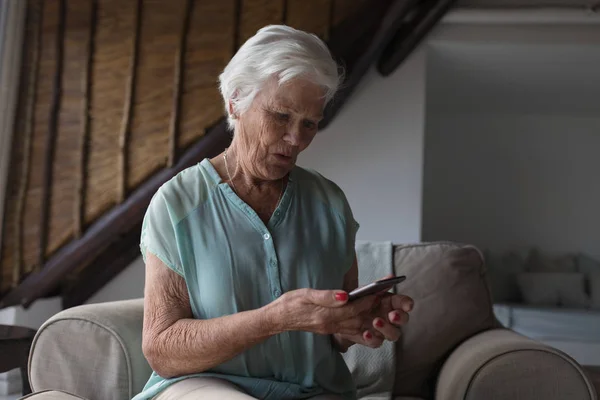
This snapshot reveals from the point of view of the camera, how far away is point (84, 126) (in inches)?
144

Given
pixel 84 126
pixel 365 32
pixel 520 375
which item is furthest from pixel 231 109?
pixel 365 32

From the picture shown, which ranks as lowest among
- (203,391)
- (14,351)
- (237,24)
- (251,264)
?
(14,351)

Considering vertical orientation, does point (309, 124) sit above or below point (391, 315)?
above

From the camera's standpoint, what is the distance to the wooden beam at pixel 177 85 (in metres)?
3.67

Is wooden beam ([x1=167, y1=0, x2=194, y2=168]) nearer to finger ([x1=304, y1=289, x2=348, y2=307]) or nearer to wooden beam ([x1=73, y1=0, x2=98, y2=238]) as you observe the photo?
wooden beam ([x1=73, y1=0, x2=98, y2=238])

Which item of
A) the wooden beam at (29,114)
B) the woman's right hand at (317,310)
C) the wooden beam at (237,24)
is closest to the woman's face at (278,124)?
the woman's right hand at (317,310)

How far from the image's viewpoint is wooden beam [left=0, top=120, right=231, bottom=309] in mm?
3689

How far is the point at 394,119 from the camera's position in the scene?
4.65m

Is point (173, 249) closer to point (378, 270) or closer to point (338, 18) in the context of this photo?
point (378, 270)

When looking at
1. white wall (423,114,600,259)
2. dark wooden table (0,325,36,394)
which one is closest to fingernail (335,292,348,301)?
dark wooden table (0,325,36,394)

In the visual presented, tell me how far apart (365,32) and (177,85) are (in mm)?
1152

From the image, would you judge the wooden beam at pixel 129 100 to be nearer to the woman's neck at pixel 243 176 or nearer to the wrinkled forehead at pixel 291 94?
the woman's neck at pixel 243 176

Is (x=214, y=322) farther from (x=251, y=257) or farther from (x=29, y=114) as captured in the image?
(x=29, y=114)

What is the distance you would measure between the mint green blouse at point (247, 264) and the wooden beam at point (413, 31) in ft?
9.79
